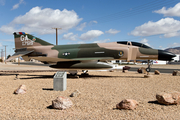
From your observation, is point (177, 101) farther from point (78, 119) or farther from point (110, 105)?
point (78, 119)

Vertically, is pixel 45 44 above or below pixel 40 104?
above

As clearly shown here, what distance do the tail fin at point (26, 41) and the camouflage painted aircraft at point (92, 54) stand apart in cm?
89

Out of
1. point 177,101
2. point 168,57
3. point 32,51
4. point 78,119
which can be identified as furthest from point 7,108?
point 168,57

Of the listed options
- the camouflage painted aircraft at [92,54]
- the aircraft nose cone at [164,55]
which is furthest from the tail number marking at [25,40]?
the aircraft nose cone at [164,55]

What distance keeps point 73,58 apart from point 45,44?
171 inches

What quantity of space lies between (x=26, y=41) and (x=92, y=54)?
751 centimetres

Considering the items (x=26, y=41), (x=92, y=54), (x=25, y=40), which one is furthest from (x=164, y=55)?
(x=25, y=40)

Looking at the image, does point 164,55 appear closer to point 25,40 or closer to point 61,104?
point 61,104

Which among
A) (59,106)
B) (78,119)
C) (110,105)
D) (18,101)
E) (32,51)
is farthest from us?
(32,51)

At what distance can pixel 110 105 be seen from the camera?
16.5ft

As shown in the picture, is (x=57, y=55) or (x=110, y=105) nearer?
(x=110, y=105)

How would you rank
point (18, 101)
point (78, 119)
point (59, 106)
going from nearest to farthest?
1. point (78, 119)
2. point (59, 106)
3. point (18, 101)

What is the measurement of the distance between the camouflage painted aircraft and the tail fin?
0.89 metres

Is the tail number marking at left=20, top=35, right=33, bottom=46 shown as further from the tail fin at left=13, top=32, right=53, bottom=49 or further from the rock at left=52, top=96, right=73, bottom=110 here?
the rock at left=52, top=96, right=73, bottom=110
